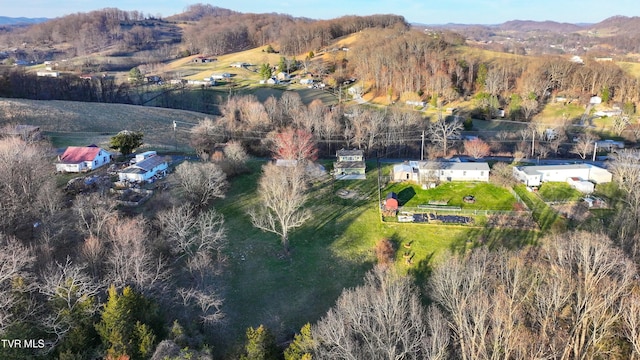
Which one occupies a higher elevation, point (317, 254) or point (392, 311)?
point (392, 311)

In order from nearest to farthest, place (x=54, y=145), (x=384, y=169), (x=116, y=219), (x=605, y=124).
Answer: (x=116, y=219), (x=384, y=169), (x=54, y=145), (x=605, y=124)

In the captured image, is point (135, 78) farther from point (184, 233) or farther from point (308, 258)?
point (308, 258)

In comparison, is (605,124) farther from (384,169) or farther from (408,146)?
(384,169)

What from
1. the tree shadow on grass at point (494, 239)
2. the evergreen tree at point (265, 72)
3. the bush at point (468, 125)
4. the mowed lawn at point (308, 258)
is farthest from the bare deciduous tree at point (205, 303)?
the evergreen tree at point (265, 72)

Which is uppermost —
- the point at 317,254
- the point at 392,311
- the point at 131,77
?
the point at 131,77

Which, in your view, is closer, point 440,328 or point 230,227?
point 440,328

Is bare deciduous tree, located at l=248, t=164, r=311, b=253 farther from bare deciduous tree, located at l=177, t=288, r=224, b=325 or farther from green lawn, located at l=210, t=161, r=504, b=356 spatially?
bare deciduous tree, located at l=177, t=288, r=224, b=325

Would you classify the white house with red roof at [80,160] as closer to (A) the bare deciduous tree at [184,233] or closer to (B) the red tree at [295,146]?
(A) the bare deciduous tree at [184,233]

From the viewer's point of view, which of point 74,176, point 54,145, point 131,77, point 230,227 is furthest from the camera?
point 131,77

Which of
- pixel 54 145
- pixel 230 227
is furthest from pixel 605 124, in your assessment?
pixel 54 145
